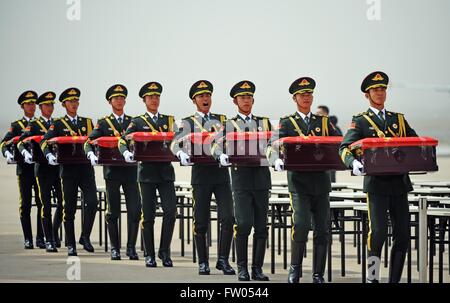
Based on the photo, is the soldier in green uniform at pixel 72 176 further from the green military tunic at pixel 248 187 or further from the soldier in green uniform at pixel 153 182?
the green military tunic at pixel 248 187

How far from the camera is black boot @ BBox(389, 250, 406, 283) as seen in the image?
1229 centimetres

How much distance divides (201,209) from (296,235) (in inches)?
76.7

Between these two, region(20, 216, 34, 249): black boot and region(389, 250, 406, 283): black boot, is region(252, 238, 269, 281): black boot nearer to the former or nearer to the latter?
region(389, 250, 406, 283): black boot

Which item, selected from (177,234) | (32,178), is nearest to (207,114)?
(32,178)

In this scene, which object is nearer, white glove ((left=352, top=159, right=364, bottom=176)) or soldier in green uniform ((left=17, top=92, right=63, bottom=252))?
white glove ((left=352, top=159, right=364, bottom=176))

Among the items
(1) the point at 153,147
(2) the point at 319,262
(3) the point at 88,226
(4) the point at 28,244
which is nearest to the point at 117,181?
(1) the point at 153,147

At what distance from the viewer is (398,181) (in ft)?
40.0

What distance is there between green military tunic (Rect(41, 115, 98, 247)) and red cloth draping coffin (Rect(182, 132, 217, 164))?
9.03ft

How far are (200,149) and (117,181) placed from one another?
1.99 meters

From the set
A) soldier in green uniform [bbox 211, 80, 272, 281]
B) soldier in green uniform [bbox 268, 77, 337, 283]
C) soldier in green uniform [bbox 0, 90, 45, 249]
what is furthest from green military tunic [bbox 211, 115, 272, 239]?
soldier in green uniform [bbox 0, 90, 45, 249]

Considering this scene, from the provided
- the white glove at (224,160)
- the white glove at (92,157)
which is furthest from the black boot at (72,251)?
the white glove at (224,160)

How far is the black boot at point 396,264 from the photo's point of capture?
484 inches

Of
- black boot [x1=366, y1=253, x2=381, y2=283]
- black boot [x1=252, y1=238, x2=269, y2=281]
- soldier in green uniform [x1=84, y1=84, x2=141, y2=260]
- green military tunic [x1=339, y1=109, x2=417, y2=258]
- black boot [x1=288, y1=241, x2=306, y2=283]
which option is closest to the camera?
green military tunic [x1=339, y1=109, x2=417, y2=258]

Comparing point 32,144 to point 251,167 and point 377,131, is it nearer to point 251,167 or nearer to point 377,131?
point 251,167
